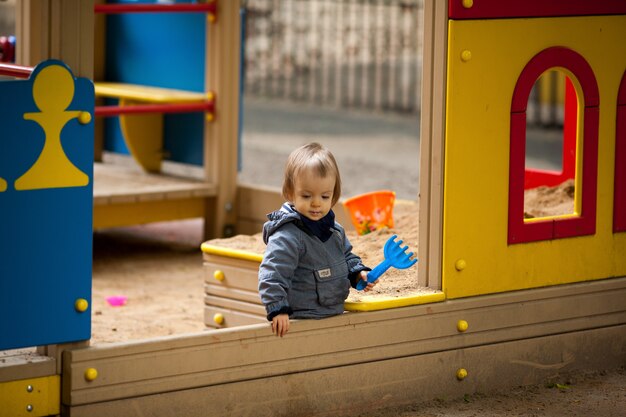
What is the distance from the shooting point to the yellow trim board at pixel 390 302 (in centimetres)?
418

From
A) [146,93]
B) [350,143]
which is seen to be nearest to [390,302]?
[146,93]

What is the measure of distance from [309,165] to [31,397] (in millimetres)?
1130

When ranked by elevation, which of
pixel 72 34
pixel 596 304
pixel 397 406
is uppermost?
pixel 72 34

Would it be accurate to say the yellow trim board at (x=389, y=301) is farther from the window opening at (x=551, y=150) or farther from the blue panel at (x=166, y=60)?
the blue panel at (x=166, y=60)

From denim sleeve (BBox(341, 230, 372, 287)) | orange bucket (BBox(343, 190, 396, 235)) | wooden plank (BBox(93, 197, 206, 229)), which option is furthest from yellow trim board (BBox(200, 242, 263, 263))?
wooden plank (BBox(93, 197, 206, 229))

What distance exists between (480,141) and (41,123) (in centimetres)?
162

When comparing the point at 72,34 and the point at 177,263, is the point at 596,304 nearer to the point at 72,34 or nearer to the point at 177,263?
the point at 72,34

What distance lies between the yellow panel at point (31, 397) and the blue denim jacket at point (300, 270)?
28.4 inches

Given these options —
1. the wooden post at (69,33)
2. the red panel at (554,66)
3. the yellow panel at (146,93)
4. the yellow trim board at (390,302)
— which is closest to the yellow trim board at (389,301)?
the yellow trim board at (390,302)

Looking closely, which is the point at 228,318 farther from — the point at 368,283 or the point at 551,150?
the point at 551,150

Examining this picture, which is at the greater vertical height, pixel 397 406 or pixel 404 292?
pixel 404 292

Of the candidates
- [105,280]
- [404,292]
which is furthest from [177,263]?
[404,292]

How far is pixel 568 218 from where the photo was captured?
15.4ft

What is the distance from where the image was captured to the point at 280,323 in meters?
3.92
